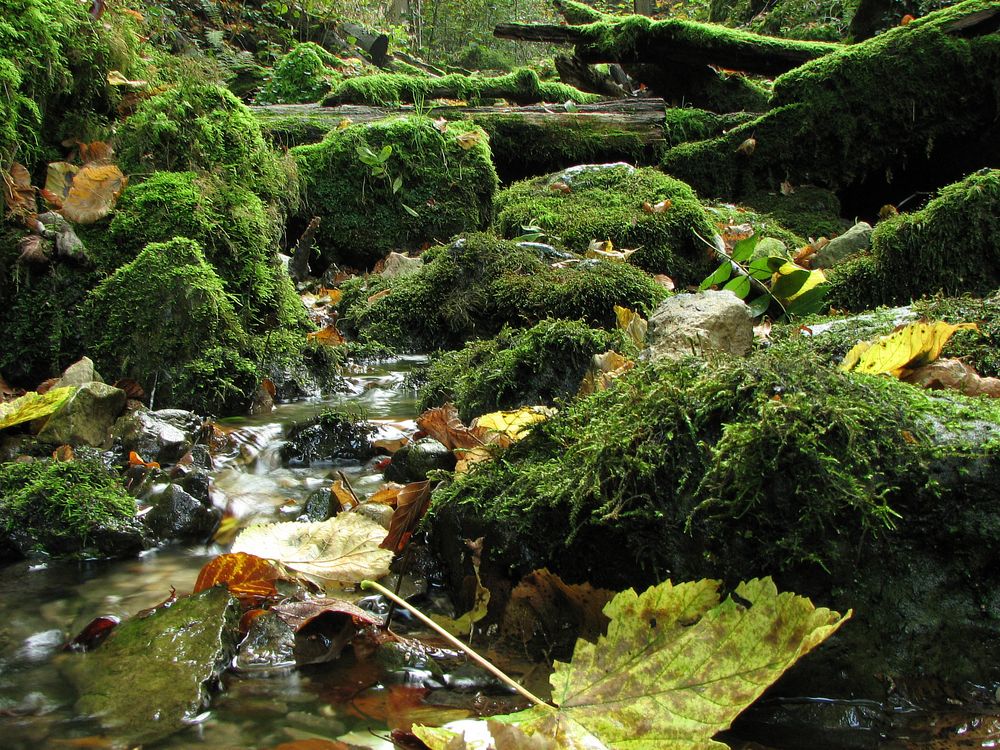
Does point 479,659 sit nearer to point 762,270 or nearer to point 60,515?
point 60,515

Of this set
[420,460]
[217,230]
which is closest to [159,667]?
[420,460]

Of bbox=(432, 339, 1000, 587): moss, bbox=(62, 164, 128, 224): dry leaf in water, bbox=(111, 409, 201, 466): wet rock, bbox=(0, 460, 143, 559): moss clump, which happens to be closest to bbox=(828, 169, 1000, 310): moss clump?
bbox=(432, 339, 1000, 587): moss

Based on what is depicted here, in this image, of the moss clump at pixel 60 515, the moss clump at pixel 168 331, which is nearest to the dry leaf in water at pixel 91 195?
the moss clump at pixel 168 331

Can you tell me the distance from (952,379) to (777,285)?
6.57 ft

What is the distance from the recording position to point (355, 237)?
7.66 metres

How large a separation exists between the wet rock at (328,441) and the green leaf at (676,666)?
2.14m

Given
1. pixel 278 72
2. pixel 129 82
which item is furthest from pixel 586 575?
pixel 278 72

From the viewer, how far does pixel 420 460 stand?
2.84 meters

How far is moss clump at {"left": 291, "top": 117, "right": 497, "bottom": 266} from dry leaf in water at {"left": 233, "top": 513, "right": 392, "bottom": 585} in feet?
19.1

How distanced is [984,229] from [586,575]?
3.78 meters

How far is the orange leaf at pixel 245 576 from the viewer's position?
208cm

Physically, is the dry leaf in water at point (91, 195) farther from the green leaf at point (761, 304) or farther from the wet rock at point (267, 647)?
the green leaf at point (761, 304)

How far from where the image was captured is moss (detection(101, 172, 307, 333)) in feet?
14.8

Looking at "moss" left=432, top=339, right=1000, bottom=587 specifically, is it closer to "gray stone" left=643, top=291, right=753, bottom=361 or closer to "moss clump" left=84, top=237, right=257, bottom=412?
"gray stone" left=643, top=291, right=753, bottom=361
